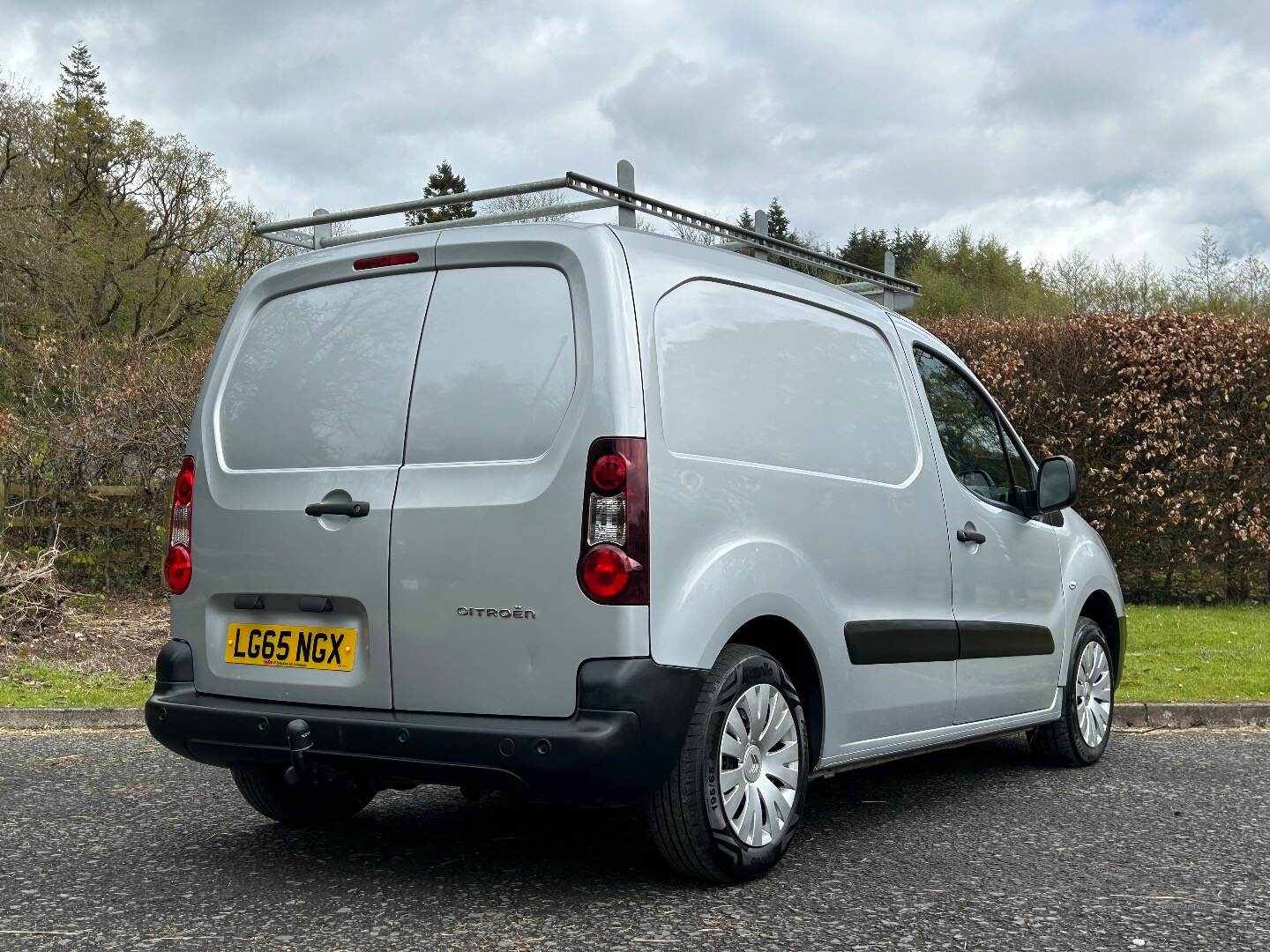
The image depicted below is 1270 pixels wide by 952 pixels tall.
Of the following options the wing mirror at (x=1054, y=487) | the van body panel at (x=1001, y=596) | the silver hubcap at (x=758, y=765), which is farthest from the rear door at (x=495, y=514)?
the wing mirror at (x=1054, y=487)

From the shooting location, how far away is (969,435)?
5.84 meters

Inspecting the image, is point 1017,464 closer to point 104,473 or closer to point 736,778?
point 736,778

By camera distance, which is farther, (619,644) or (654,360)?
(654,360)

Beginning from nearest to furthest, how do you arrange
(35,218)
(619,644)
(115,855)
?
(619,644), (115,855), (35,218)

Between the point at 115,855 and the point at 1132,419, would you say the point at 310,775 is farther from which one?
the point at 1132,419

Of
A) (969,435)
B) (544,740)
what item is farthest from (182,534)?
(969,435)

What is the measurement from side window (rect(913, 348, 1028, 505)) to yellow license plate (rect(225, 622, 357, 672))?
2.62 meters

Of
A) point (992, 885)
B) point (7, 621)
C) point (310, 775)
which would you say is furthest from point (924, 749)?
point (7, 621)

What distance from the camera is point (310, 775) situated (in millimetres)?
4141

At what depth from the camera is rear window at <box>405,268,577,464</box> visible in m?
3.98

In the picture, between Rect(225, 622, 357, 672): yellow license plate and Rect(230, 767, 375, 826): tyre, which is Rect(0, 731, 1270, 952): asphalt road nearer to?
Rect(230, 767, 375, 826): tyre

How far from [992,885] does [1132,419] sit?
1095cm

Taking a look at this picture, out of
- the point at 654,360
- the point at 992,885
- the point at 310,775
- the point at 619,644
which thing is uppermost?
the point at 654,360

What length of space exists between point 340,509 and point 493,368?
638mm
